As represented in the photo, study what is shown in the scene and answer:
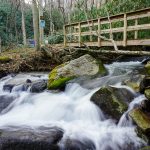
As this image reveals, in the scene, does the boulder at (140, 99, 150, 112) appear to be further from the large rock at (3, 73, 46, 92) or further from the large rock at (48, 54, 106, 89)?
the large rock at (3, 73, 46, 92)

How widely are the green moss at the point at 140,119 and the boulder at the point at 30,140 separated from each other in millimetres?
1538

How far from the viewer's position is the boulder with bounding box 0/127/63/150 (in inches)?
210

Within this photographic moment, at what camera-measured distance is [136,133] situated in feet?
18.7

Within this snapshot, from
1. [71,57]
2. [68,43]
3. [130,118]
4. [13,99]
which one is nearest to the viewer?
[130,118]

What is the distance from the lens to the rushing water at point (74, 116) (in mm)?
5762

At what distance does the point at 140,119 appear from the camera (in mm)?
5590

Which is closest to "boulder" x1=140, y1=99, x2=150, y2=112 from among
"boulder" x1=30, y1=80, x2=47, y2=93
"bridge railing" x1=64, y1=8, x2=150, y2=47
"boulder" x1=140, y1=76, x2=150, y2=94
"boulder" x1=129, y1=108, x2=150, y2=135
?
"boulder" x1=129, y1=108, x2=150, y2=135

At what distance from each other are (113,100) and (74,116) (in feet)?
3.72

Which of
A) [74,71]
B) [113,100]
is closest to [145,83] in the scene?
[113,100]

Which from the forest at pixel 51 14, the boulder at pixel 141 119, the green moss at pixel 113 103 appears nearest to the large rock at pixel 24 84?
the green moss at pixel 113 103

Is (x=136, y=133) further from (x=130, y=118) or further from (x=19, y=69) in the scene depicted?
(x=19, y=69)

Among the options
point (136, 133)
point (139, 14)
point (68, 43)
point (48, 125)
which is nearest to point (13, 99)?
point (48, 125)

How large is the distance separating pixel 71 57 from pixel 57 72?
3.68 meters

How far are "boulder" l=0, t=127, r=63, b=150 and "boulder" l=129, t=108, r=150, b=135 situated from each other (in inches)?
60.6
